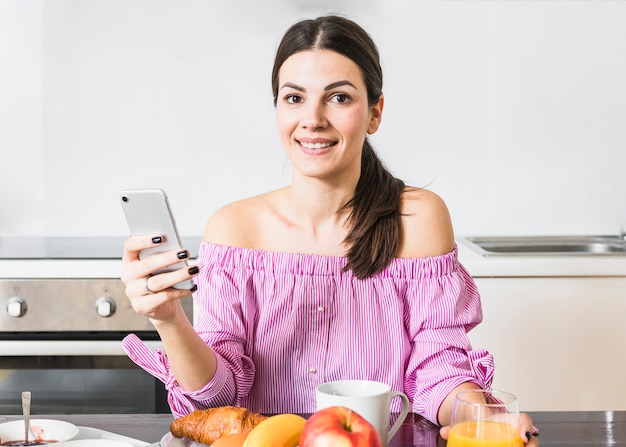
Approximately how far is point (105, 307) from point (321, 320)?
2.91ft

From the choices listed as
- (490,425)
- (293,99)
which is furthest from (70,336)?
(490,425)

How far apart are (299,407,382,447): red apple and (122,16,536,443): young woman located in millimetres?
624

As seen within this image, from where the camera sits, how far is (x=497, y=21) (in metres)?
2.72

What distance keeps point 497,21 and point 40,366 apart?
5.72 feet

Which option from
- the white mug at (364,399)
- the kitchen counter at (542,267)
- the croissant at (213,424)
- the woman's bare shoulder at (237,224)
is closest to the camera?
the white mug at (364,399)

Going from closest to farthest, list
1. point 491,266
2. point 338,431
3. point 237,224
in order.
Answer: point 338,431
point 237,224
point 491,266

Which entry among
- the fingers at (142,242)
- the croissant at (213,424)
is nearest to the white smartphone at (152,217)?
the fingers at (142,242)

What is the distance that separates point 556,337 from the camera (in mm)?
2281

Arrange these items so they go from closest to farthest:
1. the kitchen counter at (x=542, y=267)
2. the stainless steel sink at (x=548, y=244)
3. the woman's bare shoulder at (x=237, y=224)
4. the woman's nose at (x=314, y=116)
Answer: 1. the woman's nose at (x=314, y=116)
2. the woman's bare shoulder at (x=237, y=224)
3. the kitchen counter at (x=542, y=267)
4. the stainless steel sink at (x=548, y=244)

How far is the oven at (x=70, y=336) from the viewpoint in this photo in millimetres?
2291

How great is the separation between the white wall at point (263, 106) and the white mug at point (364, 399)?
1.71 m

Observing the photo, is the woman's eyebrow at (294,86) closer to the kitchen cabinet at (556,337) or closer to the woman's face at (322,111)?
the woman's face at (322,111)

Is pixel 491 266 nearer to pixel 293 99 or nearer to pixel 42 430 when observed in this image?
pixel 293 99

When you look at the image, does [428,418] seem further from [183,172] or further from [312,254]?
[183,172]
